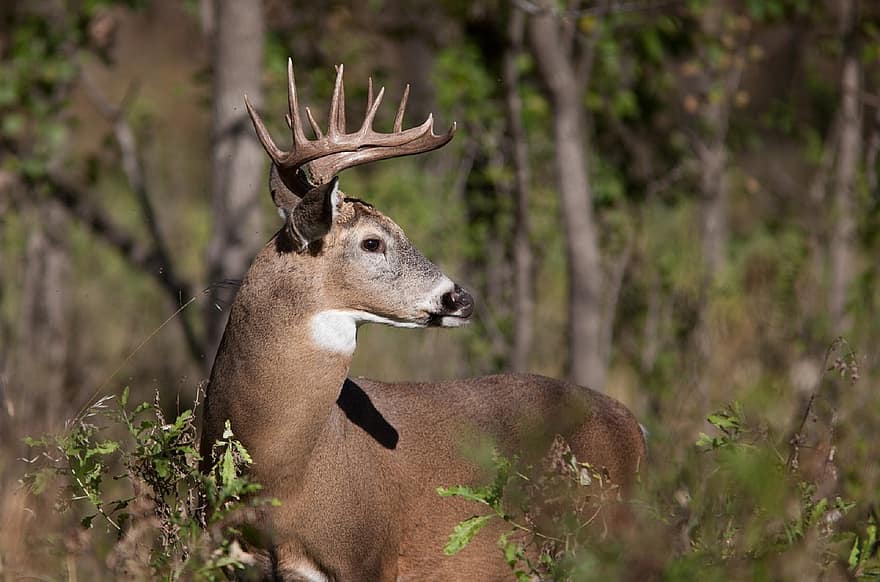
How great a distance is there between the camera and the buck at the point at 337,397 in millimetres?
4148

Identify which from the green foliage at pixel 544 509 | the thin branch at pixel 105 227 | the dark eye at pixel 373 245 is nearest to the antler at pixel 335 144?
the dark eye at pixel 373 245

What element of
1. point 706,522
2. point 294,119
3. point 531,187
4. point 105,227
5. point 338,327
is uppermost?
point 294,119

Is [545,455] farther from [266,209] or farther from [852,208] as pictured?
[266,209]

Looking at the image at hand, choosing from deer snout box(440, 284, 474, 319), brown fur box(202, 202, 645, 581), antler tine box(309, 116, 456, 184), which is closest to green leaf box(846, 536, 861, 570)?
brown fur box(202, 202, 645, 581)

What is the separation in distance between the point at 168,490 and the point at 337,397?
649 millimetres

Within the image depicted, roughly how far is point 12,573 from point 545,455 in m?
1.88

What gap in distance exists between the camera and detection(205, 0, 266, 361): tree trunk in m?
6.23

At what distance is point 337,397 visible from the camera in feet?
14.0

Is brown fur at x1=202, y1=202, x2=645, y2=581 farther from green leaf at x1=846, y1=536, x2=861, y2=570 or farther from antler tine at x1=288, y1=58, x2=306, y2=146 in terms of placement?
green leaf at x1=846, y1=536, x2=861, y2=570

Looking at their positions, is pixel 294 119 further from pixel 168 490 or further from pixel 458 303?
pixel 168 490

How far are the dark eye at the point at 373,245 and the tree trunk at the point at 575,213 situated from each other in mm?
2755

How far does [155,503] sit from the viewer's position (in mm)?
4094

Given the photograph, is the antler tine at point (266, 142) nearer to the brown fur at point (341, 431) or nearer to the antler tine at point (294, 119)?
the antler tine at point (294, 119)

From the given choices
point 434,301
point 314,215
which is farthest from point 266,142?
point 434,301
